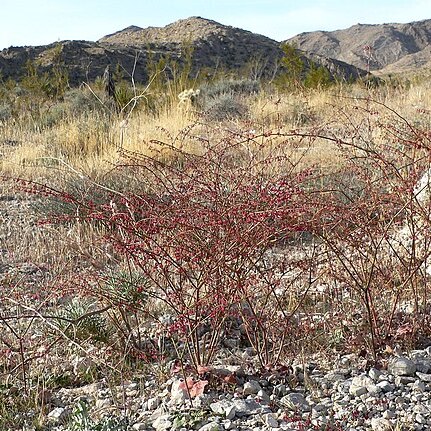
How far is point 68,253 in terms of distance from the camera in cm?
460

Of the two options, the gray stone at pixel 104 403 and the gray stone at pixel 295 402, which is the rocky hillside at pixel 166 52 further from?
the gray stone at pixel 295 402

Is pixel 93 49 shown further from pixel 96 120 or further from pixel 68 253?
pixel 68 253

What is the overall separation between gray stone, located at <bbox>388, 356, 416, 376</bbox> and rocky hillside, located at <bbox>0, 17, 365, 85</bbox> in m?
27.4

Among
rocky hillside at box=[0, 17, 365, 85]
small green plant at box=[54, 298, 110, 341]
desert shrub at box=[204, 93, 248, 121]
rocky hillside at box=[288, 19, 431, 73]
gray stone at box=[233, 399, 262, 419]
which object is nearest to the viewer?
gray stone at box=[233, 399, 262, 419]

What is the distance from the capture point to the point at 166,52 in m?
38.0

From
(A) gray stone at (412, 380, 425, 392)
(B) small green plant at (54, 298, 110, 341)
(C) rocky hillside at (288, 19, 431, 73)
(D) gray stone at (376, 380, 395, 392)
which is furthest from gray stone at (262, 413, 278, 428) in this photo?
(C) rocky hillside at (288, 19, 431, 73)

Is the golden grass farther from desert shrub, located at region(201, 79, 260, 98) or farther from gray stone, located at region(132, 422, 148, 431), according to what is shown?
gray stone, located at region(132, 422, 148, 431)

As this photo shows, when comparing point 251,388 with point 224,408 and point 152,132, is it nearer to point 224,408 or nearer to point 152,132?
point 224,408

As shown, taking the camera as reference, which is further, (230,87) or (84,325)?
(230,87)

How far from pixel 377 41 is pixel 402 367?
306 feet

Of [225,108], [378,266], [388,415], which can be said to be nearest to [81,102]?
[225,108]

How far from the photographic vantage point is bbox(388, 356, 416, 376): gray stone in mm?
2514

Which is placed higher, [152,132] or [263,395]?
[152,132]

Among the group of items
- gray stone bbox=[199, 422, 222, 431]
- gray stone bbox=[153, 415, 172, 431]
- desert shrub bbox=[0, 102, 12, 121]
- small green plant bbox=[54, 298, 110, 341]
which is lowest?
gray stone bbox=[153, 415, 172, 431]
